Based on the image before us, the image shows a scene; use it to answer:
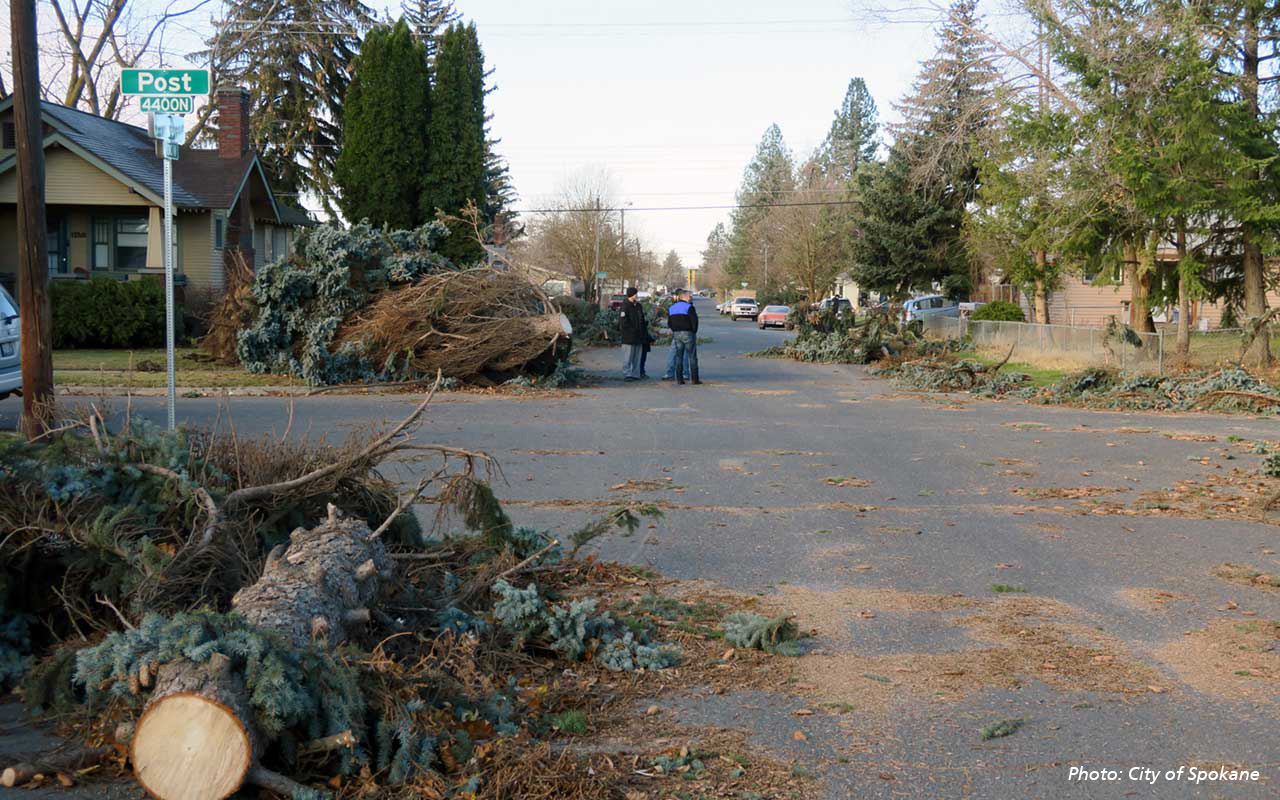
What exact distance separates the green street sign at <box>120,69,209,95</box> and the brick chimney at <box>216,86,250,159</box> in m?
28.7

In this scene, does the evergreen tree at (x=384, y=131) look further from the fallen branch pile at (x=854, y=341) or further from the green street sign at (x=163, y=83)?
the green street sign at (x=163, y=83)

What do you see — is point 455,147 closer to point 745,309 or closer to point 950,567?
point 950,567

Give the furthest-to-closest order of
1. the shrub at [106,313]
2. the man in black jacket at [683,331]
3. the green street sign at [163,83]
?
the shrub at [106,313]
the man in black jacket at [683,331]
the green street sign at [163,83]

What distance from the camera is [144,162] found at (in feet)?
111

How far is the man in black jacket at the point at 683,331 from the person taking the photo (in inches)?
859

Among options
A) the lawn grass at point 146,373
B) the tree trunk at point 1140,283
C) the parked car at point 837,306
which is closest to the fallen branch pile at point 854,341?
the parked car at point 837,306

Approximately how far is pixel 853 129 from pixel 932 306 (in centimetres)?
5445

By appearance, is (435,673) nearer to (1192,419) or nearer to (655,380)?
(1192,419)

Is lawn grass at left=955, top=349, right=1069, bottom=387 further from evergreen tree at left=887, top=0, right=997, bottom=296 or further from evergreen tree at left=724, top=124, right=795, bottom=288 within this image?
evergreen tree at left=724, top=124, right=795, bottom=288

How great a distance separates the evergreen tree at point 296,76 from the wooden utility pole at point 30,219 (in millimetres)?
37147

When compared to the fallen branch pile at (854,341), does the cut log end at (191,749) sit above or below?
below

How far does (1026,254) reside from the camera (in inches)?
1229

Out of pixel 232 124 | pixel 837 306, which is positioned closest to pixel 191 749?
pixel 837 306

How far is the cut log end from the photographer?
12.8 feet
